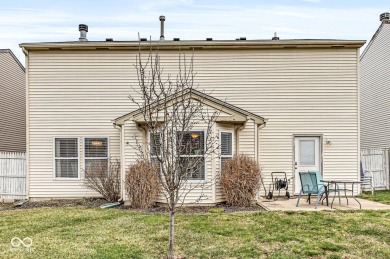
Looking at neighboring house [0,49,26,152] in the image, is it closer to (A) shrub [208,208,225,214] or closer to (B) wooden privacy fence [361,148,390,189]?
(A) shrub [208,208,225,214]

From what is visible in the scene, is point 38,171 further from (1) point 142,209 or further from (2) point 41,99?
(1) point 142,209

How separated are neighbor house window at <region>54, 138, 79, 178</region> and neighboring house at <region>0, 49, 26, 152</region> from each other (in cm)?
521

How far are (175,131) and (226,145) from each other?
428 centimetres

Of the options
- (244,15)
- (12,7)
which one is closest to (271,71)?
(244,15)

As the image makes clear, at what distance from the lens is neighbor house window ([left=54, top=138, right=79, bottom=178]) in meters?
10.9

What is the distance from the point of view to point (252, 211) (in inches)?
317

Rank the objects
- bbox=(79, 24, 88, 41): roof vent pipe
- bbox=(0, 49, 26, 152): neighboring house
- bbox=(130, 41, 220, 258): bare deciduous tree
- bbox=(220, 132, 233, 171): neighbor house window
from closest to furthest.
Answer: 1. bbox=(130, 41, 220, 258): bare deciduous tree
2. bbox=(220, 132, 233, 171): neighbor house window
3. bbox=(79, 24, 88, 41): roof vent pipe
4. bbox=(0, 49, 26, 152): neighboring house

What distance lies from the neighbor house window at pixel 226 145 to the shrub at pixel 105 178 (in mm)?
3317

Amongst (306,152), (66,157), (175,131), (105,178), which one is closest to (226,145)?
(306,152)

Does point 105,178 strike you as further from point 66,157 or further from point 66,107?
point 66,107

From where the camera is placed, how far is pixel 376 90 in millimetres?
15922

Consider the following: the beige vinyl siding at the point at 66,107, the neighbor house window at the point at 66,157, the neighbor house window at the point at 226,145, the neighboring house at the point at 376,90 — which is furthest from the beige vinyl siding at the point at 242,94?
the neighboring house at the point at 376,90

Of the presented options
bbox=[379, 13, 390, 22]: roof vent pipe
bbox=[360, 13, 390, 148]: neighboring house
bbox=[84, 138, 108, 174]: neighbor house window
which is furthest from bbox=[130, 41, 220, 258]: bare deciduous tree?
bbox=[379, 13, 390, 22]: roof vent pipe

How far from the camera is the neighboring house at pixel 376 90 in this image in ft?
49.8
